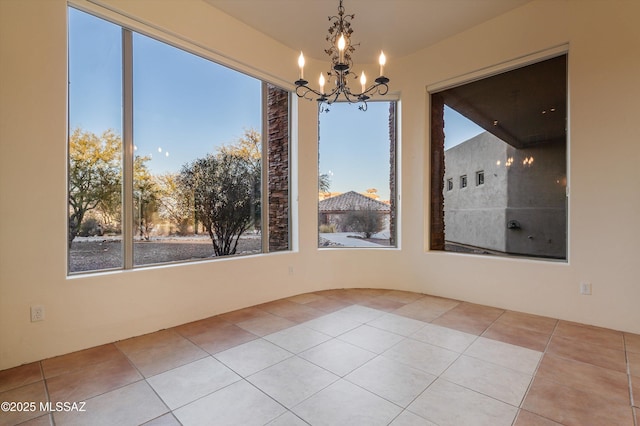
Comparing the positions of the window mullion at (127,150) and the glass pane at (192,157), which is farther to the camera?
the glass pane at (192,157)

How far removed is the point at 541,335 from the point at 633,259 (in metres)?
1.17

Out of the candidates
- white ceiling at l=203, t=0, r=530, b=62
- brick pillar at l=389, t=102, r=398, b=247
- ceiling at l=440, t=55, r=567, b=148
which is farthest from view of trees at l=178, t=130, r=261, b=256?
ceiling at l=440, t=55, r=567, b=148

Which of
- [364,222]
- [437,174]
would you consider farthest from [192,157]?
[437,174]

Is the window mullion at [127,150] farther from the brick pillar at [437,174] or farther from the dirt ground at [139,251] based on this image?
the brick pillar at [437,174]

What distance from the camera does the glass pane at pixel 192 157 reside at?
3.15 m

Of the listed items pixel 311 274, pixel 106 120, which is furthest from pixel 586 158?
pixel 106 120

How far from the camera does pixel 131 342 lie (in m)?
2.78

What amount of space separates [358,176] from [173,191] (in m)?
2.70

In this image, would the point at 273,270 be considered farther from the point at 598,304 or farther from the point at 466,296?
the point at 598,304

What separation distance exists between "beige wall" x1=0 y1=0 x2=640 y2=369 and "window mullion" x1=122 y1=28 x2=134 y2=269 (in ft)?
0.68

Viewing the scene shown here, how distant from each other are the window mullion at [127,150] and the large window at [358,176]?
2.54 metres

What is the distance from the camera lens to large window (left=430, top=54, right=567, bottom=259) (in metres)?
3.51

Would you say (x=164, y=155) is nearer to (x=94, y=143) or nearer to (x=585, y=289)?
(x=94, y=143)

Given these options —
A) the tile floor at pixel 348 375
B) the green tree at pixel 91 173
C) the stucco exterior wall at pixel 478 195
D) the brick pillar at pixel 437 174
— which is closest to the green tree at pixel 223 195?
the green tree at pixel 91 173
